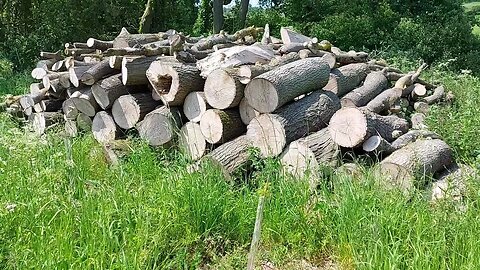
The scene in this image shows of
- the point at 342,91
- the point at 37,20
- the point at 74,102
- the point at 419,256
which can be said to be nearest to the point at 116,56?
the point at 74,102

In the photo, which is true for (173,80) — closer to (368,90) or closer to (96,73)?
(96,73)

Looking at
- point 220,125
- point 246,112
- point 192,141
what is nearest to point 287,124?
point 246,112

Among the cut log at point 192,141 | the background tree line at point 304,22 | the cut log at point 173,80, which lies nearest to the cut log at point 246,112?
the cut log at point 192,141

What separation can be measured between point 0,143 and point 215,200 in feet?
8.40

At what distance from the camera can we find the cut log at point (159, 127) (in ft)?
17.0

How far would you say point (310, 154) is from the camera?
4297 millimetres

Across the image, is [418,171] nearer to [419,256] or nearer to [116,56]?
[419,256]

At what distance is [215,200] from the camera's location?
3.50m

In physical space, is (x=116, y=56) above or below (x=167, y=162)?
above

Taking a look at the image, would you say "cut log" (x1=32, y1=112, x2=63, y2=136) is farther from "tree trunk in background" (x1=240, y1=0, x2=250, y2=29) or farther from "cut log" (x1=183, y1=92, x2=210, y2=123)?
"tree trunk in background" (x1=240, y1=0, x2=250, y2=29)

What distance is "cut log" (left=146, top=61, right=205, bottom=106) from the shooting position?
5.20 m

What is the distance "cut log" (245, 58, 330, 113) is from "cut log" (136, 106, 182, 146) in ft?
2.91

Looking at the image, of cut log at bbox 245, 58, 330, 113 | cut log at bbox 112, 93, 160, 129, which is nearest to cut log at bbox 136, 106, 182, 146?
cut log at bbox 112, 93, 160, 129

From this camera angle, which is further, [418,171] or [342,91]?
[342,91]
